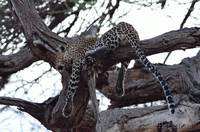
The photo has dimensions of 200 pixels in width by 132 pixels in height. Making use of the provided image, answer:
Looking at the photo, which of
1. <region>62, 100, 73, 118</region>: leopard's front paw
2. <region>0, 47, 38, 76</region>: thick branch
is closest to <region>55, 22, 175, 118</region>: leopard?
<region>62, 100, 73, 118</region>: leopard's front paw

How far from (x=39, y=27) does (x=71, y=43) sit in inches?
18.9

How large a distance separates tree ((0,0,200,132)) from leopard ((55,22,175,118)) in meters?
0.05

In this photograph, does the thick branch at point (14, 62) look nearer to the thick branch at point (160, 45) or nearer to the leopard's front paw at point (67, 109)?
the leopard's front paw at point (67, 109)

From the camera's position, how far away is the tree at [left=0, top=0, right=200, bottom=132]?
3.48 metres

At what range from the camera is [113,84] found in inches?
179

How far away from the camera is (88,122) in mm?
3973

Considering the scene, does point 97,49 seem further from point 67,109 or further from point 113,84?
point 113,84

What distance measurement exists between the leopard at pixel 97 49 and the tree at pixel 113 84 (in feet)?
0.15

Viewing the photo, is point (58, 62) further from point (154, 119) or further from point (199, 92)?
point (199, 92)

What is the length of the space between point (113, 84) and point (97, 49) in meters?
1.01

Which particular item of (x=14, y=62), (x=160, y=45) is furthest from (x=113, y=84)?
(x=160, y=45)

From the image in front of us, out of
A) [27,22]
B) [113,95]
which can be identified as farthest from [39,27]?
[113,95]

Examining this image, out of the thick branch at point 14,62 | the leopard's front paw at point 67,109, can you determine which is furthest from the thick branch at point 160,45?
the thick branch at point 14,62

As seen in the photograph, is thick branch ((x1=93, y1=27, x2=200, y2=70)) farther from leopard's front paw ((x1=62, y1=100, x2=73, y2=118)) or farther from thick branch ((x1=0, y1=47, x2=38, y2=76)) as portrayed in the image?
thick branch ((x1=0, y1=47, x2=38, y2=76))
